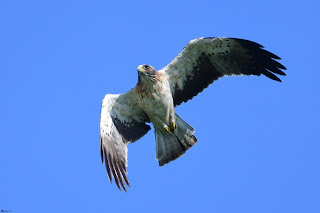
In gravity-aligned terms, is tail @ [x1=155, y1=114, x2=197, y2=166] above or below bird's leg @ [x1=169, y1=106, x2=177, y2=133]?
below

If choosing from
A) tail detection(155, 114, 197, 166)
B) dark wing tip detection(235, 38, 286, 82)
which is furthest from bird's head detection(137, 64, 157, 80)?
dark wing tip detection(235, 38, 286, 82)

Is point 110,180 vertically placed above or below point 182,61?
below

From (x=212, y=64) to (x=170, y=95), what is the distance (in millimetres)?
1132

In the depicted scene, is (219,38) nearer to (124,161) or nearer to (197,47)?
(197,47)

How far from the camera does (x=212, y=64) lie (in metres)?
19.0

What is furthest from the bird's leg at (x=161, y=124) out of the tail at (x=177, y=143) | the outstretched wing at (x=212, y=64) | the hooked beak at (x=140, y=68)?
the hooked beak at (x=140, y=68)

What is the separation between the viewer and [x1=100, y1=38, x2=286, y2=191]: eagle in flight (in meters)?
18.6

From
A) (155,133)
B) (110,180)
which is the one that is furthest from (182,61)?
(110,180)

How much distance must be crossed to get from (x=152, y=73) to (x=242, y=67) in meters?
1.93

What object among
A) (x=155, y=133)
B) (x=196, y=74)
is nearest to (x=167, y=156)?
(x=155, y=133)

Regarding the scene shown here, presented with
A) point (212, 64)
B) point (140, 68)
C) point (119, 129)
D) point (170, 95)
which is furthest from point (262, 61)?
point (119, 129)

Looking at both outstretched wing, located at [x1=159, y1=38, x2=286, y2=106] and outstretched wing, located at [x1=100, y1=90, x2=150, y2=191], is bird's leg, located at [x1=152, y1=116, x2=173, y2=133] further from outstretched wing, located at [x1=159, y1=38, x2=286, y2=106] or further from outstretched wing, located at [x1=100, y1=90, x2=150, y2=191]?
outstretched wing, located at [x1=159, y1=38, x2=286, y2=106]

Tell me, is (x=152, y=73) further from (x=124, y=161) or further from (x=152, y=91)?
(x=124, y=161)

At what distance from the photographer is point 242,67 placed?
18.9 meters
